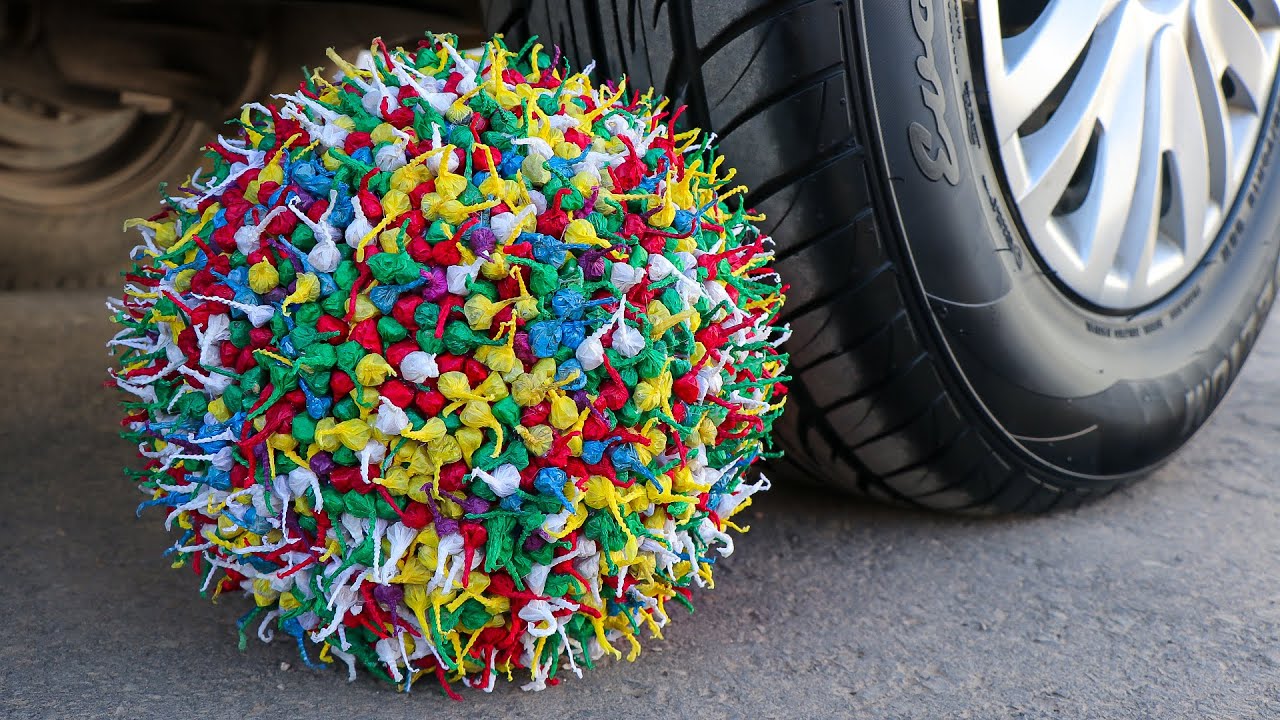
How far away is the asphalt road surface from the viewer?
1135 millimetres

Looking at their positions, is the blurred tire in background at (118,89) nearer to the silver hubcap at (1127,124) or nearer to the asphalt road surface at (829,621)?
the asphalt road surface at (829,621)

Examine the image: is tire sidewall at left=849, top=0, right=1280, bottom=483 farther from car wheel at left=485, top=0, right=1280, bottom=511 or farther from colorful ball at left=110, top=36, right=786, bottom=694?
colorful ball at left=110, top=36, right=786, bottom=694

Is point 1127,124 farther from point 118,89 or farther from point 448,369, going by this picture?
point 118,89

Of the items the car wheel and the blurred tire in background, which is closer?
the car wheel

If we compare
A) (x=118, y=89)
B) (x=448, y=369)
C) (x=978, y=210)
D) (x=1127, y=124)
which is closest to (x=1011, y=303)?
(x=978, y=210)

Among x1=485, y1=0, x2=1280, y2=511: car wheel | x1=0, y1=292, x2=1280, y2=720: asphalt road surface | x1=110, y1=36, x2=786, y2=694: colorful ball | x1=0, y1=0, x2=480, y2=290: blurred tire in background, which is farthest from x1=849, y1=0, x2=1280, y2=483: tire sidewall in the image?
x1=0, y1=0, x2=480, y2=290: blurred tire in background

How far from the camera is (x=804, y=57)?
49.7 inches

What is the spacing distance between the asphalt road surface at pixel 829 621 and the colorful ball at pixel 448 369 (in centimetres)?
12

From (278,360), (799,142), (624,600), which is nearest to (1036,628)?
(624,600)

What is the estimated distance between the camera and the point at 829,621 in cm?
133

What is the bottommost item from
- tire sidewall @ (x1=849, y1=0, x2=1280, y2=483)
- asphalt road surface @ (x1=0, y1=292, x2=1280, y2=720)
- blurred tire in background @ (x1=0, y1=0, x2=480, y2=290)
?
asphalt road surface @ (x1=0, y1=292, x2=1280, y2=720)

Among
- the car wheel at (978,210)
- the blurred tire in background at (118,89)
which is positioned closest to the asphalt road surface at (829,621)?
the car wheel at (978,210)

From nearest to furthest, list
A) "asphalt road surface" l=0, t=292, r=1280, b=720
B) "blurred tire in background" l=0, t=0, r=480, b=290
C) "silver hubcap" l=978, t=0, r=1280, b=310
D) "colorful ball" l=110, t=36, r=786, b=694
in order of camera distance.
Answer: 1. "colorful ball" l=110, t=36, r=786, b=694
2. "asphalt road surface" l=0, t=292, r=1280, b=720
3. "silver hubcap" l=978, t=0, r=1280, b=310
4. "blurred tire in background" l=0, t=0, r=480, b=290

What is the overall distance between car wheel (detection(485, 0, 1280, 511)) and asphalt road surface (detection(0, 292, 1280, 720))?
0.10 meters
